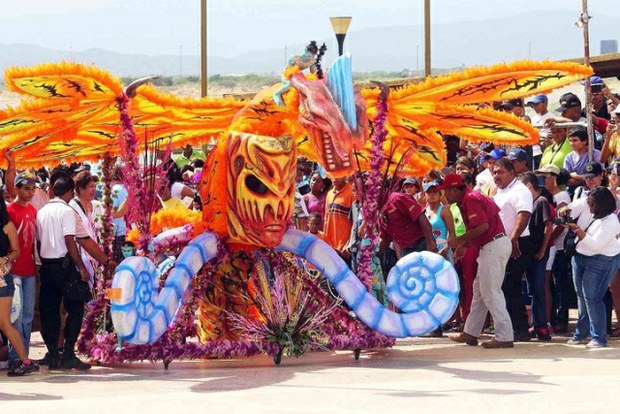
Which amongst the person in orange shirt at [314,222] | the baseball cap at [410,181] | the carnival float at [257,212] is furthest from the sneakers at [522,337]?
the person in orange shirt at [314,222]

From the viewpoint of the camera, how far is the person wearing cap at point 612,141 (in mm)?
14633

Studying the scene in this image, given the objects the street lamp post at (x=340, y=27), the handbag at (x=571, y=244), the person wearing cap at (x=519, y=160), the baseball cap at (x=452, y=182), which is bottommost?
the handbag at (x=571, y=244)

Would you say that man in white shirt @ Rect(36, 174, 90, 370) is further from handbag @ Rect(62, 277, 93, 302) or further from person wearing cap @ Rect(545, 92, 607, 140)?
person wearing cap @ Rect(545, 92, 607, 140)

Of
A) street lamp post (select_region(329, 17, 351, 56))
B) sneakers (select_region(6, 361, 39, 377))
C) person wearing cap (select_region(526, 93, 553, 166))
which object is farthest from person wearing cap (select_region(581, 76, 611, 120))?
sneakers (select_region(6, 361, 39, 377))

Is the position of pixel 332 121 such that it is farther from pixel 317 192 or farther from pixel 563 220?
pixel 317 192

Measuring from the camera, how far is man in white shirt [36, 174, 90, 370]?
470 inches

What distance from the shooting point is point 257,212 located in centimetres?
1200

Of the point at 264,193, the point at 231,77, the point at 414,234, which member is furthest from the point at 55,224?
the point at 231,77

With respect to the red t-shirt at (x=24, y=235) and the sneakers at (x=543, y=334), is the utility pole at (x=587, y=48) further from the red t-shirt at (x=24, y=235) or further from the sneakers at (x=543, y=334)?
the red t-shirt at (x=24, y=235)

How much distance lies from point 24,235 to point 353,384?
3272 mm

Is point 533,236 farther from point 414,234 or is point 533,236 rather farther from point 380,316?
point 380,316

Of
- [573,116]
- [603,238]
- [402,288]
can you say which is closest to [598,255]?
[603,238]

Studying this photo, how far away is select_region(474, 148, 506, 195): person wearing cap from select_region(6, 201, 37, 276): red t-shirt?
4827mm

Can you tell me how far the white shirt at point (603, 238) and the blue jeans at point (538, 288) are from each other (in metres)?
→ 0.95
